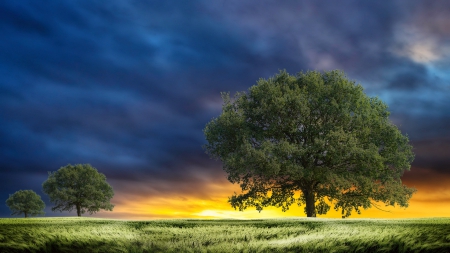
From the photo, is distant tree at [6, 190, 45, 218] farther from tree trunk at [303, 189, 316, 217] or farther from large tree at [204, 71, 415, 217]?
tree trunk at [303, 189, 316, 217]

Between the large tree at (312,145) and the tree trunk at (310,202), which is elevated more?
the large tree at (312,145)

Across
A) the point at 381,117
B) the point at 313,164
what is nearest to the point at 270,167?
the point at 313,164

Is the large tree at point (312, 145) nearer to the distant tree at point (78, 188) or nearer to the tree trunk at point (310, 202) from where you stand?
the tree trunk at point (310, 202)

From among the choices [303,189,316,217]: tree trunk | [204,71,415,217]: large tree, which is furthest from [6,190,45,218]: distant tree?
[303,189,316,217]: tree trunk

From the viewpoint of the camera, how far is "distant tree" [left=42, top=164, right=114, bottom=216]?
163ft

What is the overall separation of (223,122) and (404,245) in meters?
24.1

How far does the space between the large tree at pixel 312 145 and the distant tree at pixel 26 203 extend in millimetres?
44015

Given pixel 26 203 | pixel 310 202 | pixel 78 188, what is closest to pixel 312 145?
pixel 310 202

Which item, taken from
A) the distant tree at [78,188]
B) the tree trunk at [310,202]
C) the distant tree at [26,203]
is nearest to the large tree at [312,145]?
the tree trunk at [310,202]

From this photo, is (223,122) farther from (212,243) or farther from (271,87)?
(212,243)

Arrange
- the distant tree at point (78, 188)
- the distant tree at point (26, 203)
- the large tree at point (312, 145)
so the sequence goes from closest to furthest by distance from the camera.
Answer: the large tree at point (312, 145) < the distant tree at point (78, 188) < the distant tree at point (26, 203)

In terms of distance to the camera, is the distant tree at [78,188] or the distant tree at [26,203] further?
the distant tree at [26,203]

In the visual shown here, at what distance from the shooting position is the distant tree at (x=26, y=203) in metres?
58.6

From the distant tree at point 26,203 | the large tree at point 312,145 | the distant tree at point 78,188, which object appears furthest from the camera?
the distant tree at point 26,203
